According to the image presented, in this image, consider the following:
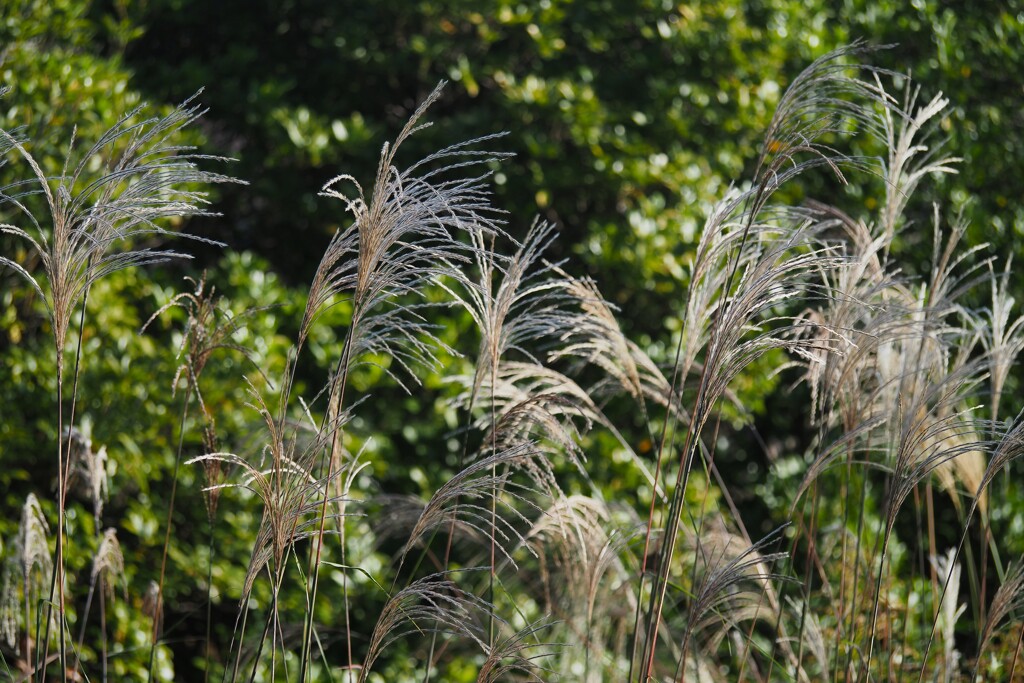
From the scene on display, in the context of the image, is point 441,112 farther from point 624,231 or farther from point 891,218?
point 891,218

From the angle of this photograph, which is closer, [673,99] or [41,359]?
[41,359]

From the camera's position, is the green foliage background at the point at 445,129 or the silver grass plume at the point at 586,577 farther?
the green foliage background at the point at 445,129

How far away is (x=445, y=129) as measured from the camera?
14.5ft

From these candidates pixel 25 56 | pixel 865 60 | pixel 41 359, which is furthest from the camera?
pixel 865 60

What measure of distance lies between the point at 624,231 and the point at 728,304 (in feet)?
7.98

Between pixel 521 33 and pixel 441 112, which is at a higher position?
pixel 521 33

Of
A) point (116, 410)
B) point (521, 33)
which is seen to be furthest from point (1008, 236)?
point (116, 410)

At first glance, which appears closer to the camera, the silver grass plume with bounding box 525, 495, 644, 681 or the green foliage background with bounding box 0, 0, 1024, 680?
the silver grass plume with bounding box 525, 495, 644, 681

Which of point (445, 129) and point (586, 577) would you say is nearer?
point (586, 577)

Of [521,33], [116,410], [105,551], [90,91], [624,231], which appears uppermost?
[521,33]

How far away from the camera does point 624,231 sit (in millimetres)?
4105

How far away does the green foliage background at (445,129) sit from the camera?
3.50 m

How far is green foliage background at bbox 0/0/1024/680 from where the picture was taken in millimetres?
3504

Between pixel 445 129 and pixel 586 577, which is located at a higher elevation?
pixel 445 129
